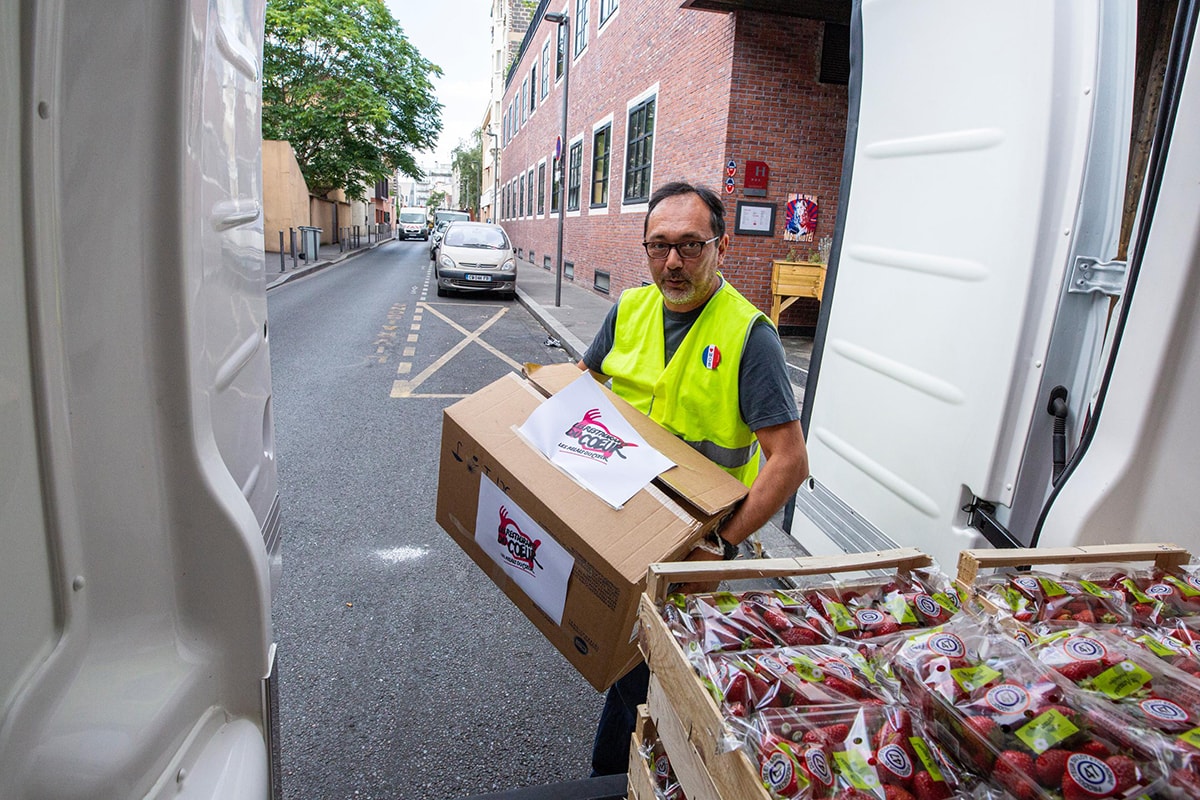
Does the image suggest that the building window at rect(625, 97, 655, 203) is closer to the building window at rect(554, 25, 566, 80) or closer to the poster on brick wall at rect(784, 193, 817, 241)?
the poster on brick wall at rect(784, 193, 817, 241)

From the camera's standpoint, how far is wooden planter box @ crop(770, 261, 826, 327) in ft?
32.3

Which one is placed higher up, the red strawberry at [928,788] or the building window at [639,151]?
the building window at [639,151]

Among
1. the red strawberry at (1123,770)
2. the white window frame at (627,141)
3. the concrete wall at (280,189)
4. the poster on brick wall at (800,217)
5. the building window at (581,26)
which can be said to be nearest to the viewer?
the red strawberry at (1123,770)

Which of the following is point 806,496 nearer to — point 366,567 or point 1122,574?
point 1122,574

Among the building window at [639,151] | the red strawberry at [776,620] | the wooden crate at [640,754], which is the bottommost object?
the wooden crate at [640,754]

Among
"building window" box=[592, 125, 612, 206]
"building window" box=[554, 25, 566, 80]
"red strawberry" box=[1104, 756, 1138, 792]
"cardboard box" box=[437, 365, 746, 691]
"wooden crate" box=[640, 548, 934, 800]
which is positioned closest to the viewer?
"red strawberry" box=[1104, 756, 1138, 792]

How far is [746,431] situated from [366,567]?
2504 millimetres

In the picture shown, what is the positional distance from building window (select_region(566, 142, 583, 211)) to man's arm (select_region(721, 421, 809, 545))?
18.2 m

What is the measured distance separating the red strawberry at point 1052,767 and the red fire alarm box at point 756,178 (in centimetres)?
986

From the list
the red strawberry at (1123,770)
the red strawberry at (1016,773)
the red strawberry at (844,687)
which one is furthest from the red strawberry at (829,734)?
the red strawberry at (1123,770)

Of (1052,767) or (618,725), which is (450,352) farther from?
(1052,767)

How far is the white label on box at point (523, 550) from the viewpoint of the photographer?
1799 mm

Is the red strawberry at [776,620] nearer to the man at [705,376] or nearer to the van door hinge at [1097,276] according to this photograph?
the man at [705,376]

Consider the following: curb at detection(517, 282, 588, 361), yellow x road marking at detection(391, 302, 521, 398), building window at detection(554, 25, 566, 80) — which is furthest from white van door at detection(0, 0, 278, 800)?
building window at detection(554, 25, 566, 80)
